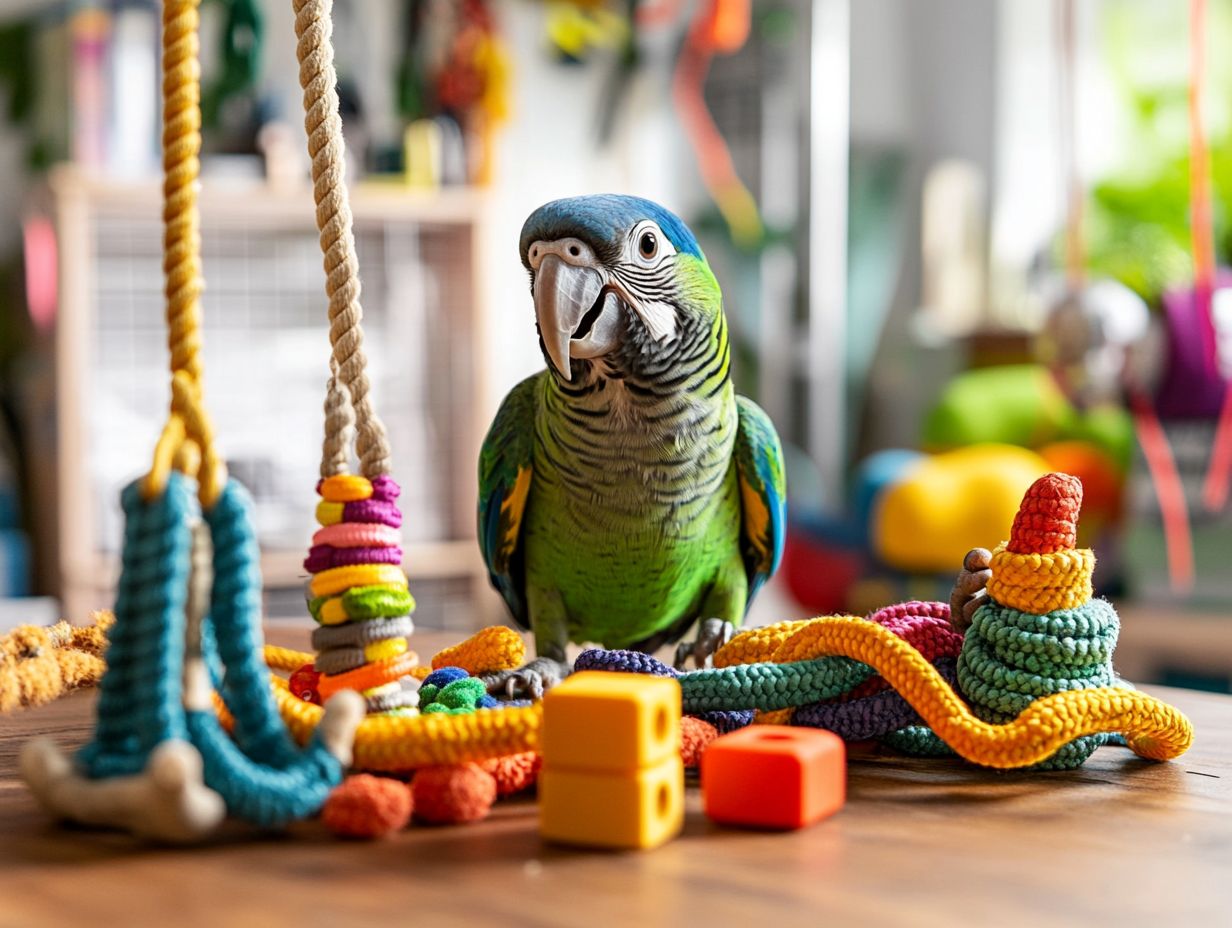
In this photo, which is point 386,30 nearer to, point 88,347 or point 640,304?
point 88,347

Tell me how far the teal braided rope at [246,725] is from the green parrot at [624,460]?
0.23 meters

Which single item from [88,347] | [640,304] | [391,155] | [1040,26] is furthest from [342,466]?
[1040,26]

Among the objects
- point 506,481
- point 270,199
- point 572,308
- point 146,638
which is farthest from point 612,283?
point 270,199

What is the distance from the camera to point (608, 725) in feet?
1.57

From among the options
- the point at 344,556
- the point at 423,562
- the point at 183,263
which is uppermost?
the point at 183,263

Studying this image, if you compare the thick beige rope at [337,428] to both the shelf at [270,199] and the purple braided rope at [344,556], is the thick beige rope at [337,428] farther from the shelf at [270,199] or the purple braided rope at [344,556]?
the shelf at [270,199]

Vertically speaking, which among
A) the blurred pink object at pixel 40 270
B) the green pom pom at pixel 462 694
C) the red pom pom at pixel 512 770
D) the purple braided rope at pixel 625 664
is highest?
the blurred pink object at pixel 40 270

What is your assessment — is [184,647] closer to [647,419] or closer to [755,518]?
[647,419]

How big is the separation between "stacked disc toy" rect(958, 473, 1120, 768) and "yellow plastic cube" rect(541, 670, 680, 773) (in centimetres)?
18

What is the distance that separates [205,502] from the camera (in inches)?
19.3

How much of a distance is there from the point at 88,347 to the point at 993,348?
180 cm

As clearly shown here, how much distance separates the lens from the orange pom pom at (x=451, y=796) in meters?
0.52

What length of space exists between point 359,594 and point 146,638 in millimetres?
105

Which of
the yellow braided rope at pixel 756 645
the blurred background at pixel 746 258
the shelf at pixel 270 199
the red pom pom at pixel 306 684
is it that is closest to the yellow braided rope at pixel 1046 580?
the yellow braided rope at pixel 756 645
